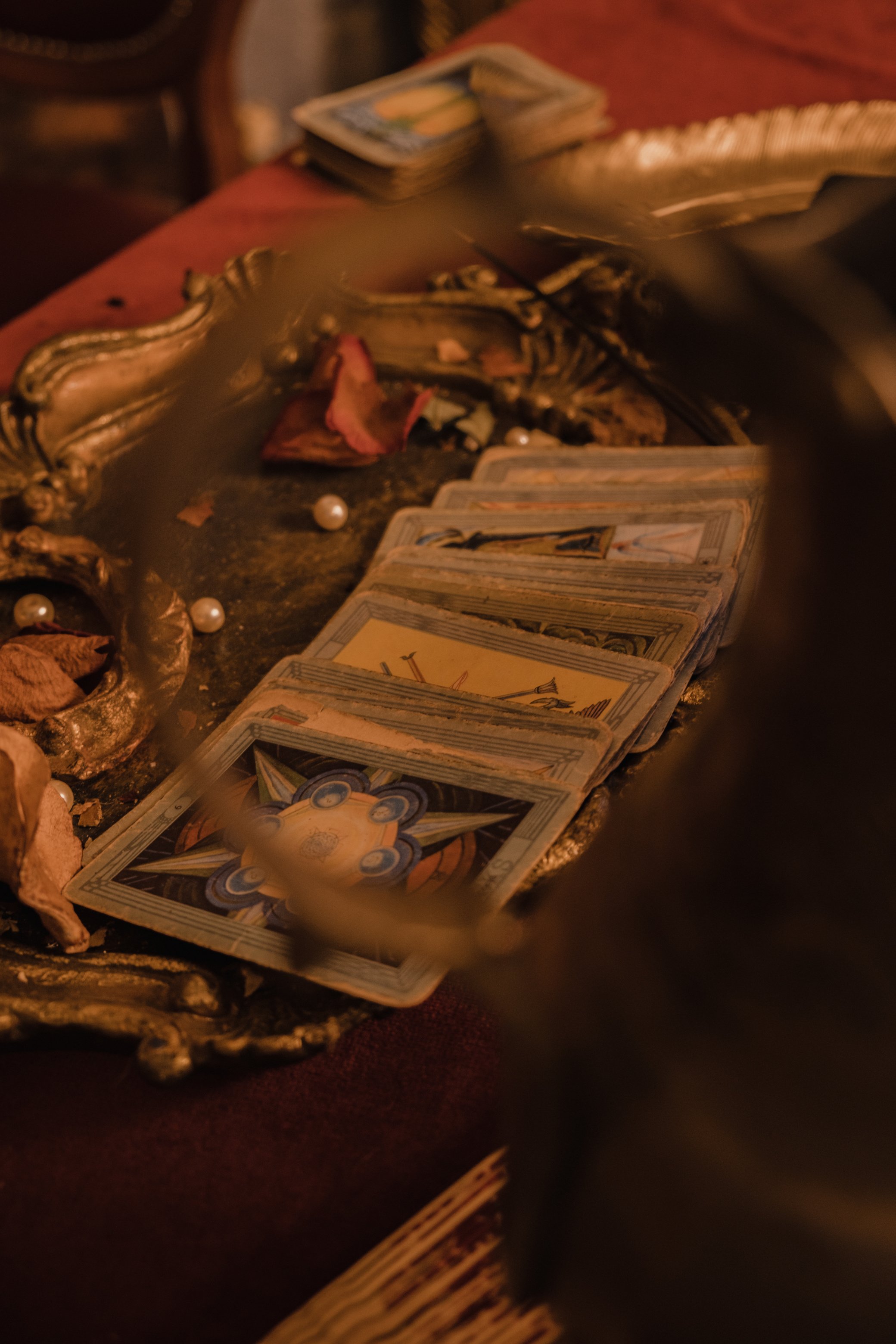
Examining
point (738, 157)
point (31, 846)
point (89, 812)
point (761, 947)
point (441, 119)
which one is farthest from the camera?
point (441, 119)

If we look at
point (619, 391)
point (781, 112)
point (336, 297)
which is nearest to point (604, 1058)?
point (619, 391)

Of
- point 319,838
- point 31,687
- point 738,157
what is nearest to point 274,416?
point 31,687

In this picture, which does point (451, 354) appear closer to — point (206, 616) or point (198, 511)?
point (198, 511)

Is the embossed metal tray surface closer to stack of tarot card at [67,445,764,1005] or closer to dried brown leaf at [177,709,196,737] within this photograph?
stack of tarot card at [67,445,764,1005]

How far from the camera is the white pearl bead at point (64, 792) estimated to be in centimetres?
72

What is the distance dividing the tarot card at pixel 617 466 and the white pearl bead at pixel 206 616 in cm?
28

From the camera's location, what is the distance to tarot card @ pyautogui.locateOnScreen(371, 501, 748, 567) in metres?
0.85

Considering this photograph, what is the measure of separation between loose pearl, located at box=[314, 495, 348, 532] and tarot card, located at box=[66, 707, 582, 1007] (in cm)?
24

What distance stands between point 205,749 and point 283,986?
19 centimetres

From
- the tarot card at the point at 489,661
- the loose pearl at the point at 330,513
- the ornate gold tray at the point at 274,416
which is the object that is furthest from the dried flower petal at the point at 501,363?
the tarot card at the point at 489,661

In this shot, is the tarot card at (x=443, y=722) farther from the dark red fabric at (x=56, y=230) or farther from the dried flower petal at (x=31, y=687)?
the dark red fabric at (x=56, y=230)

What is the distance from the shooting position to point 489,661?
0.80 m

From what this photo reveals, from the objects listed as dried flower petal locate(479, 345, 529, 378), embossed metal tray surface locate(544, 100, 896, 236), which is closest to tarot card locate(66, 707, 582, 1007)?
dried flower petal locate(479, 345, 529, 378)

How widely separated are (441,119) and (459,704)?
0.93m
